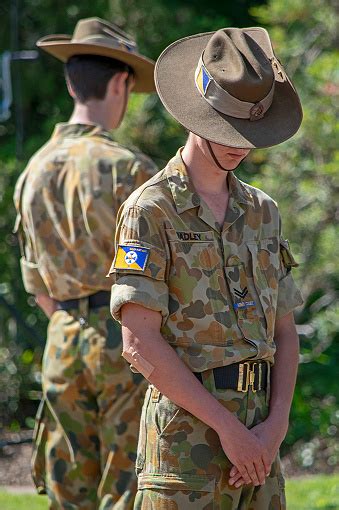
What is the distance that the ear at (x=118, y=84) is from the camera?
4.76 metres

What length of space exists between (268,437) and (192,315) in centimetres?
40

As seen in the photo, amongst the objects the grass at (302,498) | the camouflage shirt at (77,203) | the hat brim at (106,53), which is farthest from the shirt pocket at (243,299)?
the grass at (302,498)

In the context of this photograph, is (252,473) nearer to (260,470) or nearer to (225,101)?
(260,470)

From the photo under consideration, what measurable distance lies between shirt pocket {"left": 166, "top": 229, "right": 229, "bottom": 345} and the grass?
125 inches

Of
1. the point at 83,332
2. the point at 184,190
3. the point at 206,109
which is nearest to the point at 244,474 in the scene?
the point at 184,190

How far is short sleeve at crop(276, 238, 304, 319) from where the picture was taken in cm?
351

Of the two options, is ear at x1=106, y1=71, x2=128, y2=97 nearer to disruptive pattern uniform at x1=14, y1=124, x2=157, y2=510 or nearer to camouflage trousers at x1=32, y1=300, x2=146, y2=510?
disruptive pattern uniform at x1=14, y1=124, x2=157, y2=510

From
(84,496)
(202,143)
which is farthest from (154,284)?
(84,496)

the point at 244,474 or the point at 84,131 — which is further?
the point at 84,131

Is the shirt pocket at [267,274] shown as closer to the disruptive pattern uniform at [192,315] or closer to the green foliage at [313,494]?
the disruptive pattern uniform at [192,315]

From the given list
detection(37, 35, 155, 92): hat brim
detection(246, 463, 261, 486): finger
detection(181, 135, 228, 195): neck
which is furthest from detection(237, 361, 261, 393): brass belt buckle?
detection(37, 35, 155, 92): hat brim

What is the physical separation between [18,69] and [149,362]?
649cm

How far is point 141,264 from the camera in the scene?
126 inches

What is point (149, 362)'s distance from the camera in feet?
10.5
